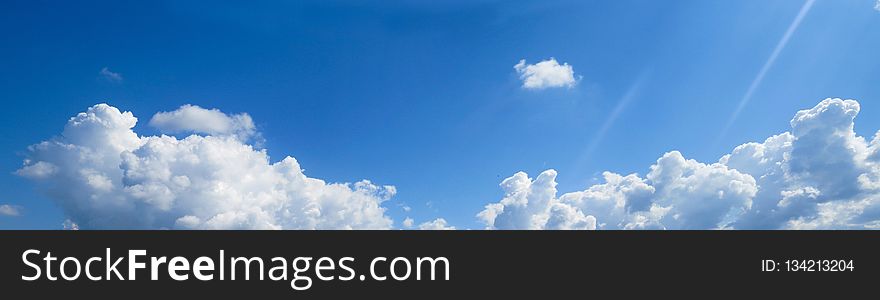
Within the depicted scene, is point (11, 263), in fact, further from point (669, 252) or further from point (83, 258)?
point (669, 252)

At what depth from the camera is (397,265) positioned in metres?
23.6


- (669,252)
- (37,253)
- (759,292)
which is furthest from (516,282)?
(37,253)

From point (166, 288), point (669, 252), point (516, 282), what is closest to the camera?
point (166, 288)

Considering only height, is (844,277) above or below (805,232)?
below

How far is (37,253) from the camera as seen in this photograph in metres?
22.9

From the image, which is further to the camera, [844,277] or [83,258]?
[844,277]

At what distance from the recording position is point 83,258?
22.6 metres

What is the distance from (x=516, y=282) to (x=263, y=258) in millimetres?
14465

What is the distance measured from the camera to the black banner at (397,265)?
22.6 metres

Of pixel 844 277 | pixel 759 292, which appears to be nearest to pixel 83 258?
pixel 759 292

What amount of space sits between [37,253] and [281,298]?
1352 cm

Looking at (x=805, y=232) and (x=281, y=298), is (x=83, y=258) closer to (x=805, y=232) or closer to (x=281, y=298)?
(x=281, y=298)

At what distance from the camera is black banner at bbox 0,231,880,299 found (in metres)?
22.6

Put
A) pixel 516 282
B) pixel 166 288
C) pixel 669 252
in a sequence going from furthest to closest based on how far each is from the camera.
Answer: pixel 669 252
pixel 516 282
pixel 166 288
